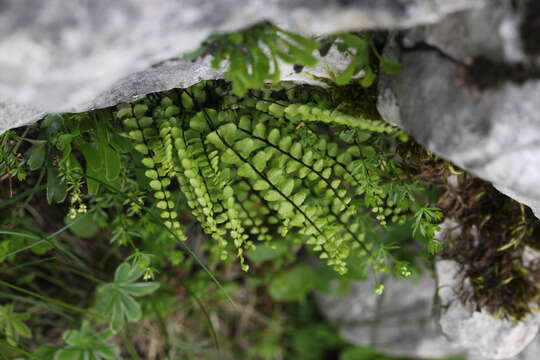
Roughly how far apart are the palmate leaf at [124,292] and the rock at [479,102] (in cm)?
176

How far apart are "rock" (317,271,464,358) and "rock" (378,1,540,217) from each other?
2.59 meters

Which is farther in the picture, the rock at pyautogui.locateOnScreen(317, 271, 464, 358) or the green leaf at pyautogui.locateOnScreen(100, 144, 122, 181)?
the rock at pyautogui.locateOnScreen(317, 271, 464, 358)

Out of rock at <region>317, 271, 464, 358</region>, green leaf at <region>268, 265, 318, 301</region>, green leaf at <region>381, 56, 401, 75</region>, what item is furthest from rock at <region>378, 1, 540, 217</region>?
rock at <region>317, 271, 464, 358</region>

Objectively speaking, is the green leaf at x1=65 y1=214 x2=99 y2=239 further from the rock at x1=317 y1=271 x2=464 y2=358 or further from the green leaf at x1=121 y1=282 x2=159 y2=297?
the rock at x1=317 y1=271 x2=464 y2=358

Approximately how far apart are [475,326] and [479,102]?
176cm

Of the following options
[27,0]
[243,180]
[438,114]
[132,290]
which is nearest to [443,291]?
[243,180]

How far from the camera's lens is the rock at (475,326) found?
99.7 inches

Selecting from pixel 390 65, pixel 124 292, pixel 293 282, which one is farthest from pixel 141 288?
pixel 390 65

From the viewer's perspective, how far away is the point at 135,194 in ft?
7.11

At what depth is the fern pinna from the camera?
190cm

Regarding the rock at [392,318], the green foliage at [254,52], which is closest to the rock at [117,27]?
the green foliage at [254,52]

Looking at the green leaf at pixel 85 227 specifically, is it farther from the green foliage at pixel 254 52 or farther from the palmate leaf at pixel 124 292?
the green foliage at pixel 254 52

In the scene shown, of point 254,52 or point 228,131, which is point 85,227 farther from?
point 254,52

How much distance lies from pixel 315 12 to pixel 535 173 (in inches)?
30.8
